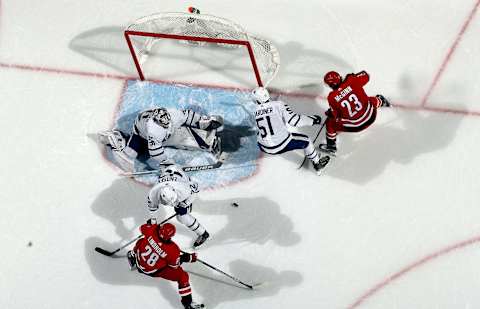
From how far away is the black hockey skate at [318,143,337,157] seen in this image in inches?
210

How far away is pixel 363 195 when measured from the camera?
5.22 m

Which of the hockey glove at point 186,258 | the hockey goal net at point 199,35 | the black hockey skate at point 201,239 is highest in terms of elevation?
the hockey goal net at point 199,35

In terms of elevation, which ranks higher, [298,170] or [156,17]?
[156,17]

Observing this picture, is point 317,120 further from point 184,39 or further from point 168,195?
point 168,195

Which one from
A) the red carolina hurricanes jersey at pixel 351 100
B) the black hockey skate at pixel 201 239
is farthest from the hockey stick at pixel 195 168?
the red carolina hurricanes jersey at pixel 351 100

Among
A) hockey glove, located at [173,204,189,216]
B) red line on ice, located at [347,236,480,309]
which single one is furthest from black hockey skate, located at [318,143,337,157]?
hockey glove, located at [173,204,189,216]

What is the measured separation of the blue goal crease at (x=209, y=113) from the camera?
5.41 meters

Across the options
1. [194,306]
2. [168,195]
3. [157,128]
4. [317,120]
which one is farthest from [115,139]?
[317,120]

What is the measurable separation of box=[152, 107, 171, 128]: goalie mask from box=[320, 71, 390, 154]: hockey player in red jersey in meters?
1.19

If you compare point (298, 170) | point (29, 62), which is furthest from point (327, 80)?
point (29, 62)

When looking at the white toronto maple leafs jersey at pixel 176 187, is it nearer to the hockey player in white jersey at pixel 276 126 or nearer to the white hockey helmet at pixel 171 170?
the white hockey helmet at pixel 171 170

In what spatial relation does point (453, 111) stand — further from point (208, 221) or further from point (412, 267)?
point (208, 221)

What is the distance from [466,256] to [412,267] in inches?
15.9

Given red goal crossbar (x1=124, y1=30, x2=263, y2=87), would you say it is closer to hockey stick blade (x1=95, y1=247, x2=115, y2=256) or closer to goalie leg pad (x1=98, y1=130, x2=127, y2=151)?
goalie leg pad (x1=98, y1=130, x2=127, y2=151)
